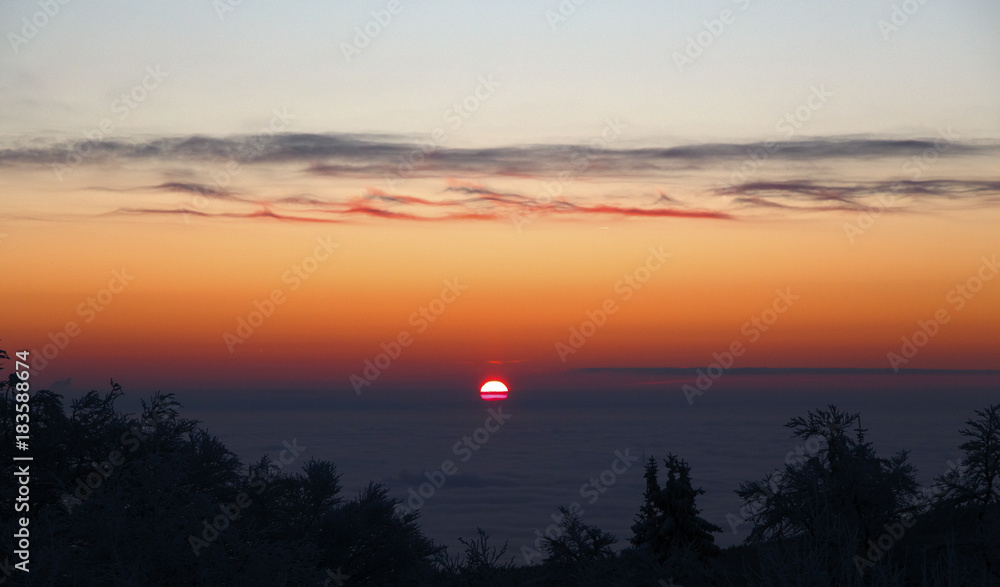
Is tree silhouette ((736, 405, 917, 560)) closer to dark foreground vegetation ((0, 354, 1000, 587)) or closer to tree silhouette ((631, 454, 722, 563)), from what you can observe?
dark foreground vegetation ((0, 354, 1000, 587))

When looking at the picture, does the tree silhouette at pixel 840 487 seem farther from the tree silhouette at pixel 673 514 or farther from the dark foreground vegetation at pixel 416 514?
the tree silhouette at pixel 673 514

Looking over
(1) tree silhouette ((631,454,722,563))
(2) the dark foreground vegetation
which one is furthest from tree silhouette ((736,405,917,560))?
(1) tree silhouette ((631,454,722,563))

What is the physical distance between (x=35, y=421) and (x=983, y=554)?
126 feet

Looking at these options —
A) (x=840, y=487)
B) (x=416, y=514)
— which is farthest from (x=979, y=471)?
(x=416, y=514)

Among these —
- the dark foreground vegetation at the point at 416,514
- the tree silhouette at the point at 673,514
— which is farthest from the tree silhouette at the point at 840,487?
the tree silhouette at the point at 673,514

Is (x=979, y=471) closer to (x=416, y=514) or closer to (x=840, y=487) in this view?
(x=840, y=487)

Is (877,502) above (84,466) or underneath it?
underneath

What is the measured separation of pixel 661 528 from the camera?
4772 cm

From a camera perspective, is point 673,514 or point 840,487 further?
point 673,514

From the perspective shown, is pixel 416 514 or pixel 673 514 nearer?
pixel 416 514

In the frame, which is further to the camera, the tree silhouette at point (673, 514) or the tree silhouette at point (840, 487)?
the tree silhouette at point (673, 514)

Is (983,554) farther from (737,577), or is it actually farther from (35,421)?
(35,421)

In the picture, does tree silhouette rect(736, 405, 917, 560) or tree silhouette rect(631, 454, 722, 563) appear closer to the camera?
tree silhouette rect(736, 405, 917, 560)

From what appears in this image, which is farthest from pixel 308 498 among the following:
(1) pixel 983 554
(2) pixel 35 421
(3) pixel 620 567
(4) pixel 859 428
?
(1) pixel 983 554
